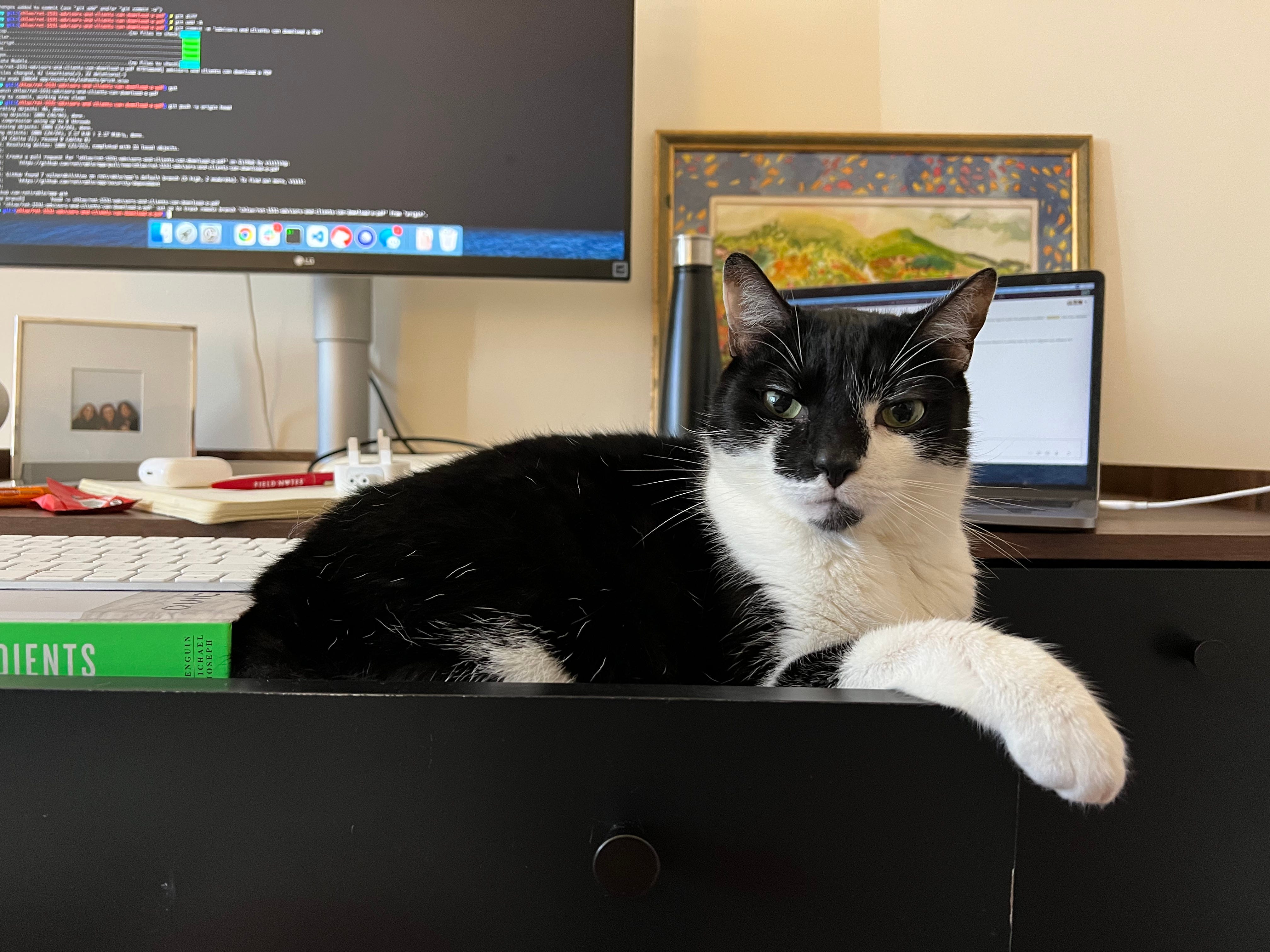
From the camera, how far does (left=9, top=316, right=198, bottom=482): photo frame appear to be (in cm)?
117

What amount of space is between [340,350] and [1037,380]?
1.02 metres

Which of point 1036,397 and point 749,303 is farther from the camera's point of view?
point 1036,397

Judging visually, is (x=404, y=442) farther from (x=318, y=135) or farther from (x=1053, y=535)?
(x=1053, y=535)

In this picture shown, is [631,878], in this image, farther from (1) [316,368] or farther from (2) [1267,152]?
(2) [1267,152]

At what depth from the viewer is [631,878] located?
1.17 ft

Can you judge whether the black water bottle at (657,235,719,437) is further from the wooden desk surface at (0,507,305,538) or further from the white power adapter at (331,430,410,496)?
the wooden desk surface at (0,507,305,538)

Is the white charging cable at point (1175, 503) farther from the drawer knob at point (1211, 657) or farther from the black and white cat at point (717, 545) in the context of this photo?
the black and white cat at point (717, 545)

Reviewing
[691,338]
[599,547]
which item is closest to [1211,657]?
[599,547]

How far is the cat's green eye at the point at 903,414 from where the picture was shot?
67 centimetres

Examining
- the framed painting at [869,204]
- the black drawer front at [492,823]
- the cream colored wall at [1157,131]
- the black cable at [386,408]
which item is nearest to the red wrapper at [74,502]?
the black cable at [386,408]

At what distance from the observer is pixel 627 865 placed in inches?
14.1

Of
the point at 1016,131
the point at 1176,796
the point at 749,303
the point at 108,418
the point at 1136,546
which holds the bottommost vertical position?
the point at 1176,796

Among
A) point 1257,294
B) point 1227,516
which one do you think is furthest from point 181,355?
point 1257,294

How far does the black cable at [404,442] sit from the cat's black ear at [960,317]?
790 millimetres
